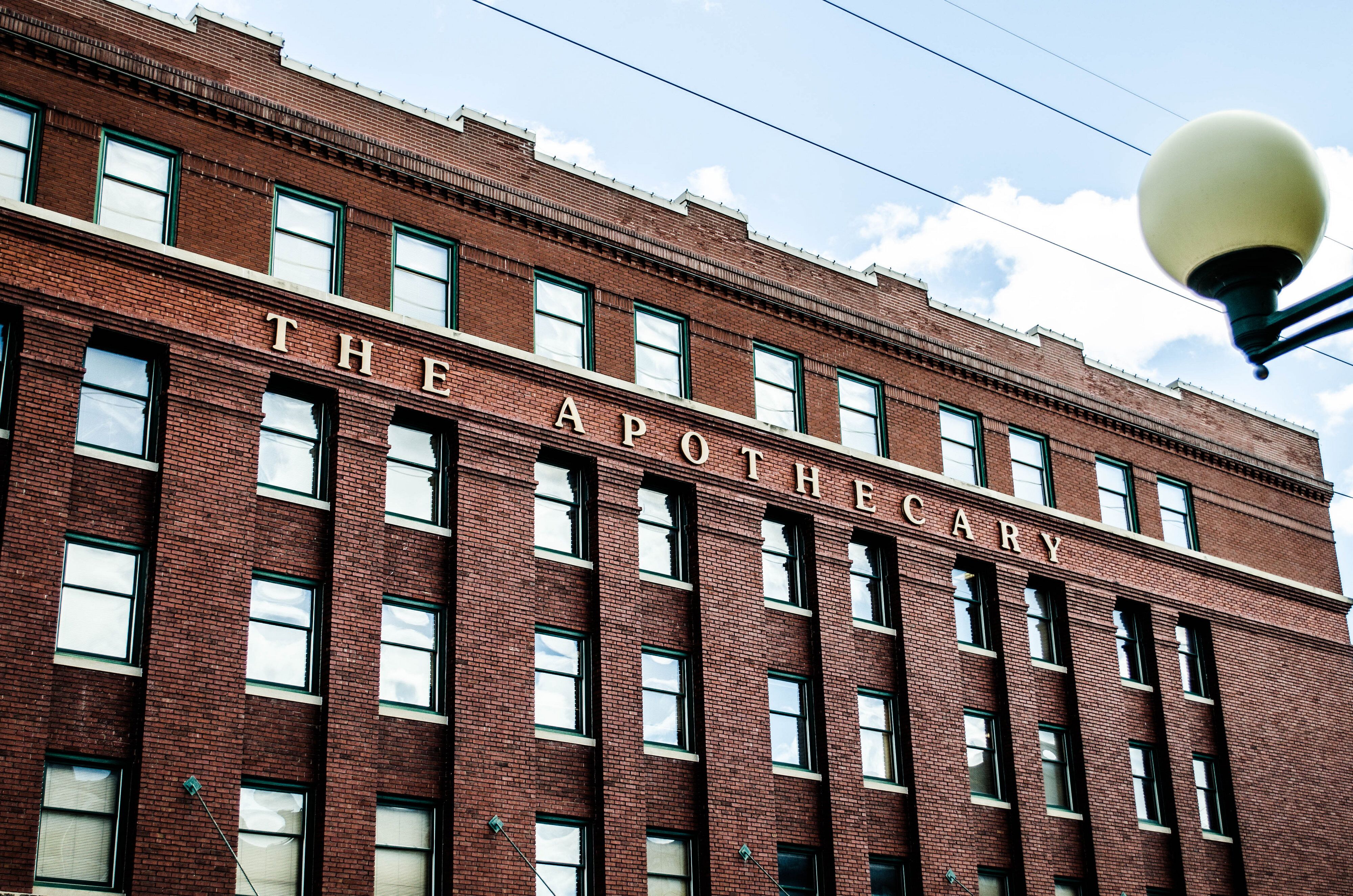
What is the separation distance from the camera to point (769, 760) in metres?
27.8

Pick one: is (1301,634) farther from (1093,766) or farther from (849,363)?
(849,363)

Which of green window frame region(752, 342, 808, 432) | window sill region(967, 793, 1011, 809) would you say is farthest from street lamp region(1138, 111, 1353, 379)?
window sill region(967, 793, 1011, 809)

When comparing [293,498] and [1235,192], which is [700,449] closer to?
[293,498]

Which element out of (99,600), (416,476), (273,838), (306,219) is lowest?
(273,838)

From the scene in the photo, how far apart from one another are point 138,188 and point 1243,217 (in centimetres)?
2237

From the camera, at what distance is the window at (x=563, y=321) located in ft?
94.2

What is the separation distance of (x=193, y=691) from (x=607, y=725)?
708cm

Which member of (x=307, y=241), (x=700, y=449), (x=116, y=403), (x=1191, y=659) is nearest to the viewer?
(x=116, y=403)

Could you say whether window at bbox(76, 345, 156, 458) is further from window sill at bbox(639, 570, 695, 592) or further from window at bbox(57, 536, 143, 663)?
window sill at bbox(639, 570, 695, 592)

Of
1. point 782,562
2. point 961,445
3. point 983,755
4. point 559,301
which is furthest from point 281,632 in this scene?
point 961,445

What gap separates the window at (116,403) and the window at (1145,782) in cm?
2138

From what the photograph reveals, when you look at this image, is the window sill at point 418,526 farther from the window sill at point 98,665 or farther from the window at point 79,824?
the window at point 79,824

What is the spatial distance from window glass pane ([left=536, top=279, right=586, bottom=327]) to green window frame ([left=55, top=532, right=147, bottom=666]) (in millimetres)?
9036

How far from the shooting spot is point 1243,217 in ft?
18.8
